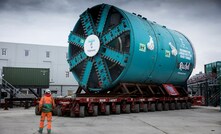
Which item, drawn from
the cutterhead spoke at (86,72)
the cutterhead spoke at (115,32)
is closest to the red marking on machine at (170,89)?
the cutterhead spoke at (86,72)

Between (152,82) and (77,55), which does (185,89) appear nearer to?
(152,82)

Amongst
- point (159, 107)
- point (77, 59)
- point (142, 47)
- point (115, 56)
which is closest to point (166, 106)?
point (159, 107)

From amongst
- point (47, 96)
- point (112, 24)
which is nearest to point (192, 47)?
point (112, 24)

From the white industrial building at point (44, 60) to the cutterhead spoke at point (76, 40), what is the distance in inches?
1027

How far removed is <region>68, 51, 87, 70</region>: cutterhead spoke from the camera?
1812 cm

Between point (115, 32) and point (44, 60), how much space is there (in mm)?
32848

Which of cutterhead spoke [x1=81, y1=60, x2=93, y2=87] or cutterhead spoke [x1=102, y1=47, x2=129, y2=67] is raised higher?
cutterhead spoke [x1=102, y1=47, x2=129, y2=67]

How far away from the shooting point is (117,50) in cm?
1642

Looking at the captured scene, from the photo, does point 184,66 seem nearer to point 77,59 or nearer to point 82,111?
point 77,59

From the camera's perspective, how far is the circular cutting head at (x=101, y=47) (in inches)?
649

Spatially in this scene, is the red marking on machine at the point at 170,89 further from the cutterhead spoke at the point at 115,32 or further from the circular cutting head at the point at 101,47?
the cutterhead spoke at the point at 115,32

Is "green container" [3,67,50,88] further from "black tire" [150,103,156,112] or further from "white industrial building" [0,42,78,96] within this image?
"black tire" [150,103,156,112]

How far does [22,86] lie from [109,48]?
55.1ft

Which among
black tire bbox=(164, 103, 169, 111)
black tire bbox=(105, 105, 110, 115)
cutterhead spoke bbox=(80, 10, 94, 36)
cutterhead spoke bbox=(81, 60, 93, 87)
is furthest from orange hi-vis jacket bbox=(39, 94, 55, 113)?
black tire bbox=(164, 103, 169, 111)
